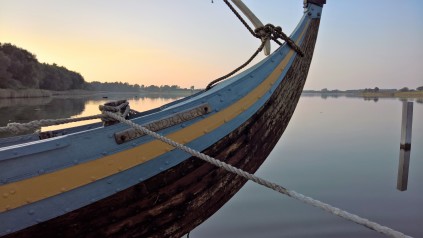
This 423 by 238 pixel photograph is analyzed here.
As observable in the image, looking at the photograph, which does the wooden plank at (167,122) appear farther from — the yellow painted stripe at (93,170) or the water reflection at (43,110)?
the water reflection at (43,110)

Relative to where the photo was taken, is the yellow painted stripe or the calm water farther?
the calm water

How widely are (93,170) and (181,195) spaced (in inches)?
29.6

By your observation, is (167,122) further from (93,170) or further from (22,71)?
(22,71)

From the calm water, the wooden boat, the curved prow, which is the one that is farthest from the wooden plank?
the calm water

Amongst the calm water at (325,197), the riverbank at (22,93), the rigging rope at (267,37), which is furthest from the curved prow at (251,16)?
the riverbank at (22,93)

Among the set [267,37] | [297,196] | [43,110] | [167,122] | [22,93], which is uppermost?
[267,37]

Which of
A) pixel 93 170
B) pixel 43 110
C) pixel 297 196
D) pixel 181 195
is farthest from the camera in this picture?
pixel 43 110

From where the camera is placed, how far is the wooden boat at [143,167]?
1.76 metres

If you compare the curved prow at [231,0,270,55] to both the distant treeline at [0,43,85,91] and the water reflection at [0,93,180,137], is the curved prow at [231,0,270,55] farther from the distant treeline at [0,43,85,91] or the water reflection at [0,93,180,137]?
the distant treeline at [0,43,85,91]

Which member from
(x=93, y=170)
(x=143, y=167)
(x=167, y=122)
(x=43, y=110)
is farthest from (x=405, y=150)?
(x=43, y=110)

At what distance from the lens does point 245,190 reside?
7664 mm

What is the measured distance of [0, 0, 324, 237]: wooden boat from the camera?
176 centimetres

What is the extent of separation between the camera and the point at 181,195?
2418 millimetres

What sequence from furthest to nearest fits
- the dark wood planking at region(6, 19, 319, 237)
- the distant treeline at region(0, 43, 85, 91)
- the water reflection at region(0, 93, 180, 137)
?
the distant treeline at region(0, 43, 85, 91)
the water reflection at region(0, 93, 180, 137)
the dark wood planking at region(6, 19, 319, 237)
